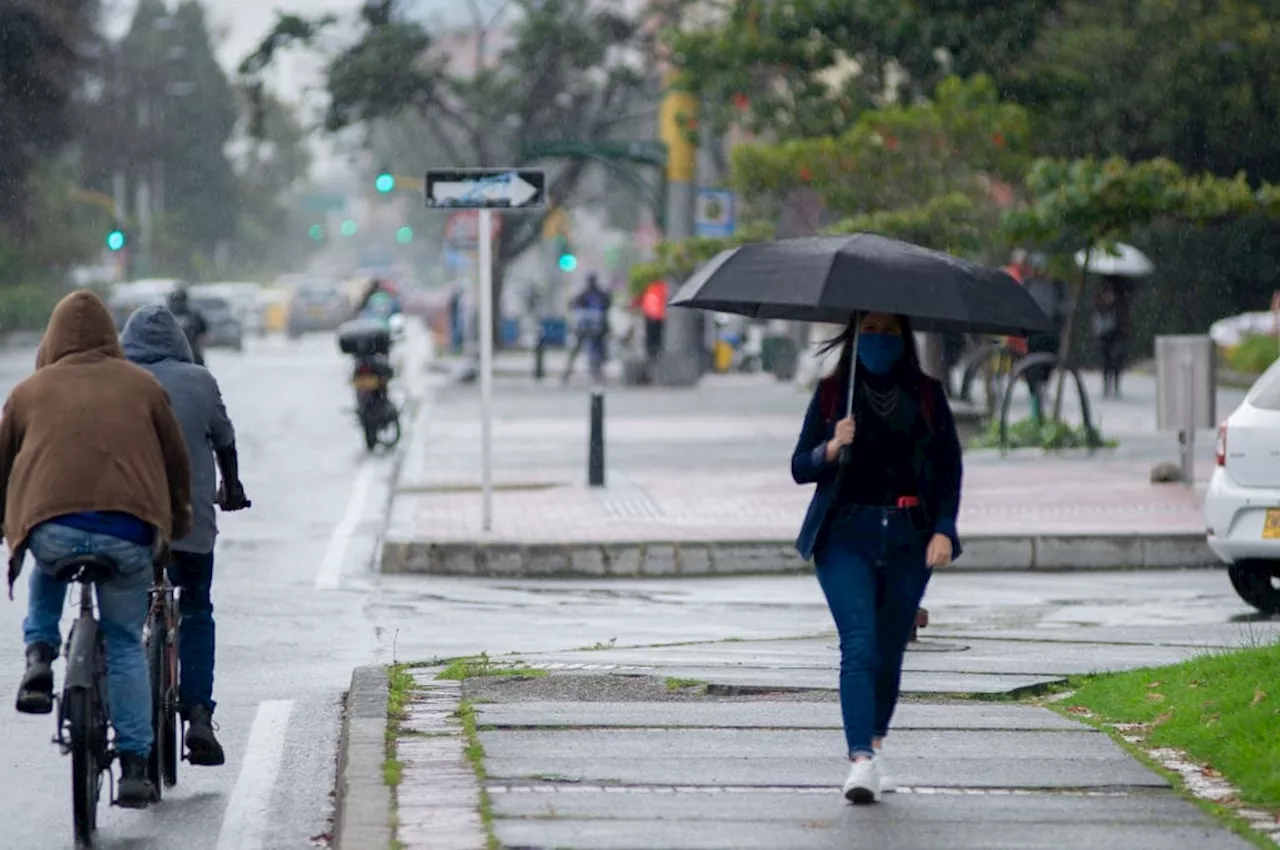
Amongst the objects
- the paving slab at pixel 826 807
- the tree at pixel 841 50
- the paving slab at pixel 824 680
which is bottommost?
the paving slab at pixel 824 680

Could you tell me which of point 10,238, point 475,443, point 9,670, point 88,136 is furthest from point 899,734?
point 88,136

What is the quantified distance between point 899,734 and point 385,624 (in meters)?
4.59

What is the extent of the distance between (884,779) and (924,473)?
3.07 ft

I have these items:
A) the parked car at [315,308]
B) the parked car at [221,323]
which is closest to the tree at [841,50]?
the parked car at [221,323]

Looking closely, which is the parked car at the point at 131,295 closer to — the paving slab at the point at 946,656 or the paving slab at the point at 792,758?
the paving slab at the point at 946,656

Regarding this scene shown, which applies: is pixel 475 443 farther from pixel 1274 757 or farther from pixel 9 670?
pixel 1274 757

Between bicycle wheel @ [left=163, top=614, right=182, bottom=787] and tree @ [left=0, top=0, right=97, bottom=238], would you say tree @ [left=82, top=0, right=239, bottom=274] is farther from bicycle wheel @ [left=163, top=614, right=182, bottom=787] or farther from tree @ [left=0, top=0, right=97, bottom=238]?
bicycle wheel @ [left=163, top=614, right=182, bottom=787]

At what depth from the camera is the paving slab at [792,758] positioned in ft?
25.3

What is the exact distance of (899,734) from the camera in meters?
8.66

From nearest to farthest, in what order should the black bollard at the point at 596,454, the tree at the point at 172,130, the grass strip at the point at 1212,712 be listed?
the grass strip at the point at 1212,712
the black bollard at the point at 596,454
the tree at the point at 172,130

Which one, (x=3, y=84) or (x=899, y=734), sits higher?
(x=3, y=84)

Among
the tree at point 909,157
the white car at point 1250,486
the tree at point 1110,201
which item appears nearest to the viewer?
the white car at point 1250,486

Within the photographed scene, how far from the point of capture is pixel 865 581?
24.4ft

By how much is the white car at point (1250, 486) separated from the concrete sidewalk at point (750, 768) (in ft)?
8.44
